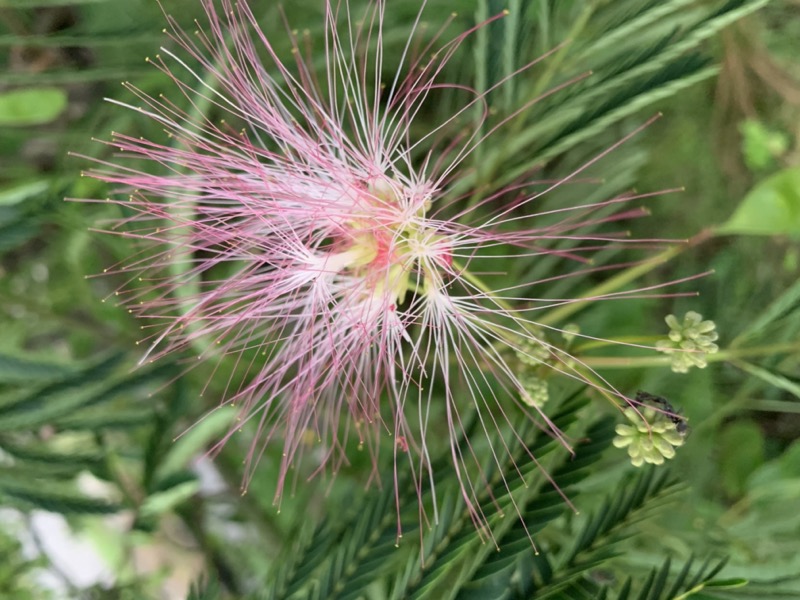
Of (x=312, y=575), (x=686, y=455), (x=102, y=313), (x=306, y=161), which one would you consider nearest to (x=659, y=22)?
(x=306, y=161)

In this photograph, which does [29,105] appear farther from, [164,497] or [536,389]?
[536,389]

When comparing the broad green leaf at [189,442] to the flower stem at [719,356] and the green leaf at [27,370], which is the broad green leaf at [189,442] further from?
the flower stem at [719,356]

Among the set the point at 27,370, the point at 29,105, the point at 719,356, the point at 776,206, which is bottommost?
the point at 719,356

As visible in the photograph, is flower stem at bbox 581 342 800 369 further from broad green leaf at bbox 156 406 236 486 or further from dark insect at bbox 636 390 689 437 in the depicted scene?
broad green leaf at bbox 156 406 236 486

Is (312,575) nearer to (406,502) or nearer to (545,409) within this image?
(406,502)

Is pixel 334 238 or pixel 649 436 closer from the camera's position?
pixel 649 436

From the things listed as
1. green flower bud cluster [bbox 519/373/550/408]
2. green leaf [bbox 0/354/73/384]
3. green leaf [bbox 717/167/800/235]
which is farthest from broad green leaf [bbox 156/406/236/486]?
green leaf [bbox 717/167/800/235]

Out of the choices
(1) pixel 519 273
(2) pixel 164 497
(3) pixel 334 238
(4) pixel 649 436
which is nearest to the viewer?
(4) pixel 649 436

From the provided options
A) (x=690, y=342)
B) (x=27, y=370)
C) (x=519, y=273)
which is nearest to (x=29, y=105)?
(x=27, y=370)
